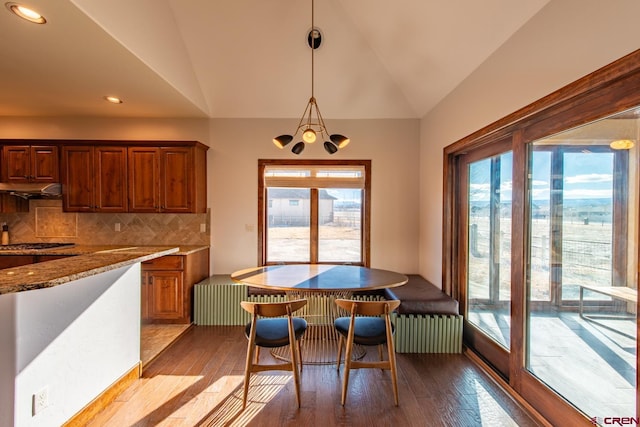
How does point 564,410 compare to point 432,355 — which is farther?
point 432,355

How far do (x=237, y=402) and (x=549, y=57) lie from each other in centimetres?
309

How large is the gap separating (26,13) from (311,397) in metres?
3.21

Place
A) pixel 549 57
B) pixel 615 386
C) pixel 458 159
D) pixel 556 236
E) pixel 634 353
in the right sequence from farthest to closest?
1. pixel 458 159
2. pixel 556 236
3. pixel 549 57
4. pixel 615 386
5. pixel 634 353

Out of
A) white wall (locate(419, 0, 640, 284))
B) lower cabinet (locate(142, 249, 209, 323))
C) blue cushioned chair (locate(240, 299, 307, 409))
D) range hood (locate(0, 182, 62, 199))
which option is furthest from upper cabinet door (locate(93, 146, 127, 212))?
white wall (locate(419, 0, 640, 284))

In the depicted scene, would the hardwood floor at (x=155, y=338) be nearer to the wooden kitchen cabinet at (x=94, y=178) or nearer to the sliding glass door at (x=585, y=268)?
the wooden kitchen cabinet at (x=94, y=178)

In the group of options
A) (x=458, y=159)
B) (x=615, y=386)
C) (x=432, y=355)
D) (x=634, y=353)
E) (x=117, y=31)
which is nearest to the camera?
(x=634, y=353)

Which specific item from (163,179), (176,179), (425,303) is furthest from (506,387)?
(163,179)

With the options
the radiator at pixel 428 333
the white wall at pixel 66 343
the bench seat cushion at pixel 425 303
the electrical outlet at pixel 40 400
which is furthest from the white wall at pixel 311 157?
the electrical outlet at pixel 40 400

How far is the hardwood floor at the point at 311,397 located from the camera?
212 centimetres

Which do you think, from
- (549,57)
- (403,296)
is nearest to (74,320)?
(403,296)

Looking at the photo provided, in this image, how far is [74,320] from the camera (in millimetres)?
1964

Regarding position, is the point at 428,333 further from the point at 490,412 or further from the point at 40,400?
the point at 40,400

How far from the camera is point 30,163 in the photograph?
3922 millimetres

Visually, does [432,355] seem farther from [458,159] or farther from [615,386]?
[458,159]
